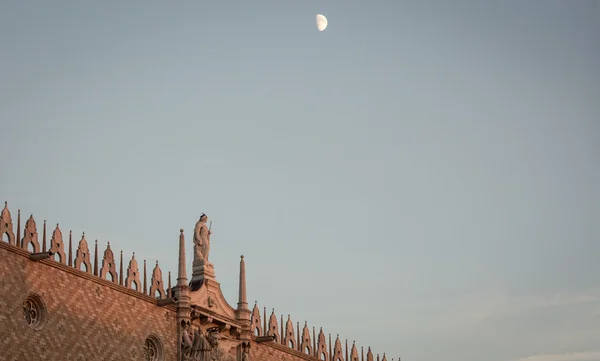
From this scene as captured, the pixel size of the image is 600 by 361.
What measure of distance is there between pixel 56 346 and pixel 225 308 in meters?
8.90

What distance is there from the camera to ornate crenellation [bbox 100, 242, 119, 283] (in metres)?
37.8

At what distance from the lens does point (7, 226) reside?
1359 inches

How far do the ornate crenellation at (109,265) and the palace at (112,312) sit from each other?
29mm

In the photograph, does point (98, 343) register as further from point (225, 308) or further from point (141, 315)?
point (225, 308)

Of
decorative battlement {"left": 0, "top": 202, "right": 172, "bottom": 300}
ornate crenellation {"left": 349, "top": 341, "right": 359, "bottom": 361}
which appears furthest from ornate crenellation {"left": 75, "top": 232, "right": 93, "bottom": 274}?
ornate crenellation {"left": 349, "top": 341, "right": 359, "bottom": 361}

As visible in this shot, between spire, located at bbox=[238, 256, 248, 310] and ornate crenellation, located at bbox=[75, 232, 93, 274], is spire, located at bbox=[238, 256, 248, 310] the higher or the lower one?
the higher one

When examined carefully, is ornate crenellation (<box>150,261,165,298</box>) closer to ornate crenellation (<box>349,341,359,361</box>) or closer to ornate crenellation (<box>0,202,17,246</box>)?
ornate crenellation (<box>0,202,17,246</box>)

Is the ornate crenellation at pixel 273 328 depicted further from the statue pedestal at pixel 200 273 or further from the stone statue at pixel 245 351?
the statue pedestal at pixel 200 273

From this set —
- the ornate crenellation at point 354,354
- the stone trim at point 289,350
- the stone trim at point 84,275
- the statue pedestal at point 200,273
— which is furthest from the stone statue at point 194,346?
the ornate crenellation at point 354,354

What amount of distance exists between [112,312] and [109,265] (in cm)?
142

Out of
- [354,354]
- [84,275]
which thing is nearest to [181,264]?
[84,275]

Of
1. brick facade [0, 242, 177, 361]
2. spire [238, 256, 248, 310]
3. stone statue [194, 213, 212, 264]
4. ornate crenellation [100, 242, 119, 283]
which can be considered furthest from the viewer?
spire [238, 256, 248, 310]

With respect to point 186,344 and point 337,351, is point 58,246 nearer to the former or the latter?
point 186,344

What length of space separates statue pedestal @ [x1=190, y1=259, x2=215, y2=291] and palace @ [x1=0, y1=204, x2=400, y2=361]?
1.3 inches
